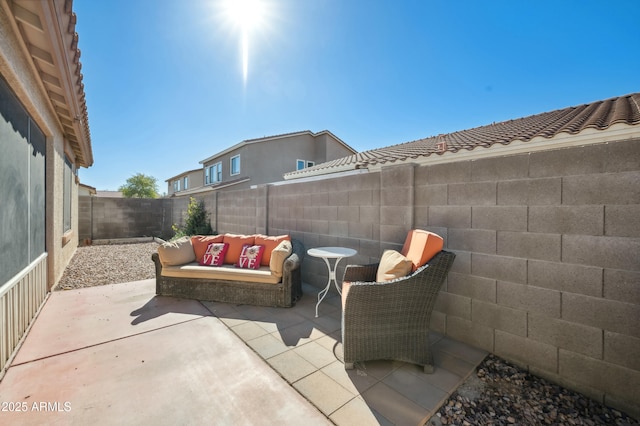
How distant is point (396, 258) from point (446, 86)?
6.63 m

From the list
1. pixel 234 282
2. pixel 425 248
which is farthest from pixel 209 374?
pixel 425 248

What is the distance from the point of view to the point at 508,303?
104 inches

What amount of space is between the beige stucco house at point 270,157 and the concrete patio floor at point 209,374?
10.9 meters

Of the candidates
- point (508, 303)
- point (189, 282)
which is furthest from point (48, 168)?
point (508, 303)

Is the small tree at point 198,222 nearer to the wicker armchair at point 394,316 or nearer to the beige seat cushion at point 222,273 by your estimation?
the beige seat cushion at point 222,273

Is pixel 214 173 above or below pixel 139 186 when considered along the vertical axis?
below

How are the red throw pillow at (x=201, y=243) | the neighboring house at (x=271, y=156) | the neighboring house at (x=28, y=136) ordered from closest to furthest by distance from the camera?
the neighboring house at (x=28, y=136) < the red throw pillow at (x=201, y=243) < the neighboring house at (x=271, y=156)

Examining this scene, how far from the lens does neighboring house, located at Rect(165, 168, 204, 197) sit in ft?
69.8

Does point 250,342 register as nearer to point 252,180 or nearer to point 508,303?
point 508,303

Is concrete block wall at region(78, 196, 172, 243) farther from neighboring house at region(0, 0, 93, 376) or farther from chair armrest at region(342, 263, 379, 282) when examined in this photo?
chair armrest at region(342, 263, 379, 282)

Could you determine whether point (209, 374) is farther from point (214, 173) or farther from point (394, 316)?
point (214, 173)

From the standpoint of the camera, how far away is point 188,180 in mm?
22672

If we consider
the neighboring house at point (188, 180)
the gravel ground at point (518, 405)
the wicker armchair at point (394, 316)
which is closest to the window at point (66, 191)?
the wicker armchair at point (394, 316)

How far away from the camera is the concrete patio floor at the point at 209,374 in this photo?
194cm
